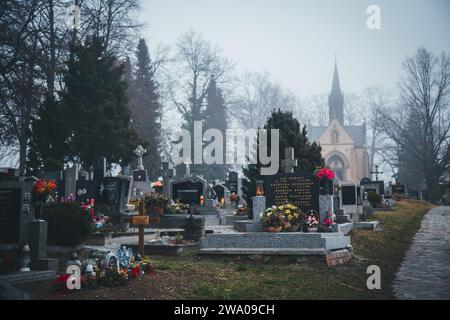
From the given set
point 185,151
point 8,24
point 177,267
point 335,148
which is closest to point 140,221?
point 177,267

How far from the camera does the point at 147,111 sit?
125 feet

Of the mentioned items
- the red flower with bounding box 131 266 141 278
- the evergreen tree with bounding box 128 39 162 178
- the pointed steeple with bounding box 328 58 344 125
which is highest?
the pointed steeple with bounding box 328 58 344 125

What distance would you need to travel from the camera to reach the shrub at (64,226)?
10695 mm

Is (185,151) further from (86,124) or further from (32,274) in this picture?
(32,274)

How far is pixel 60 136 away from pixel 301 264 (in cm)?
1610

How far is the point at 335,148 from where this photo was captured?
72.9 metres

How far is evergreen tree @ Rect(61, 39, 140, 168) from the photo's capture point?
73.7 ft

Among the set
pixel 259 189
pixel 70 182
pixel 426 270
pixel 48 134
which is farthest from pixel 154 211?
pixel 426 270

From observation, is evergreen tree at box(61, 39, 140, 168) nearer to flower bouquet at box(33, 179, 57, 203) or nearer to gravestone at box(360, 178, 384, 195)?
flower bouquet at box(33, 179, 57, 203)

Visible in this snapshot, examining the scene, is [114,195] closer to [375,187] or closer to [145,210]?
[145,210]

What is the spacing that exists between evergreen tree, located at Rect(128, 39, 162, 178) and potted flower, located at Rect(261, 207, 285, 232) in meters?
23.8

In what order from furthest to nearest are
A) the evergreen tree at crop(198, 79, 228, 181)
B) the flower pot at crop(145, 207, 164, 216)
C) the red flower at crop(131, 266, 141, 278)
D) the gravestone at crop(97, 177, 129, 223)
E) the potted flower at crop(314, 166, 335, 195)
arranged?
the evergreen tree at crop(198, 79, 228, 181), the flower pot at crop(145, 207, 164, 216), the gravestone at crop(97, 177, 129, 223), the potted flower at crop(314, 166, 335, 195), the red flower at crop(131, 266, 141, 278)

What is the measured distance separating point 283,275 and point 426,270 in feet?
10.3

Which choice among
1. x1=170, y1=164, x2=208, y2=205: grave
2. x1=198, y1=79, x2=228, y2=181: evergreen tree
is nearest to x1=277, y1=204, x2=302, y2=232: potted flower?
x1=170, y1=164, x2=208, y2=205: grave
